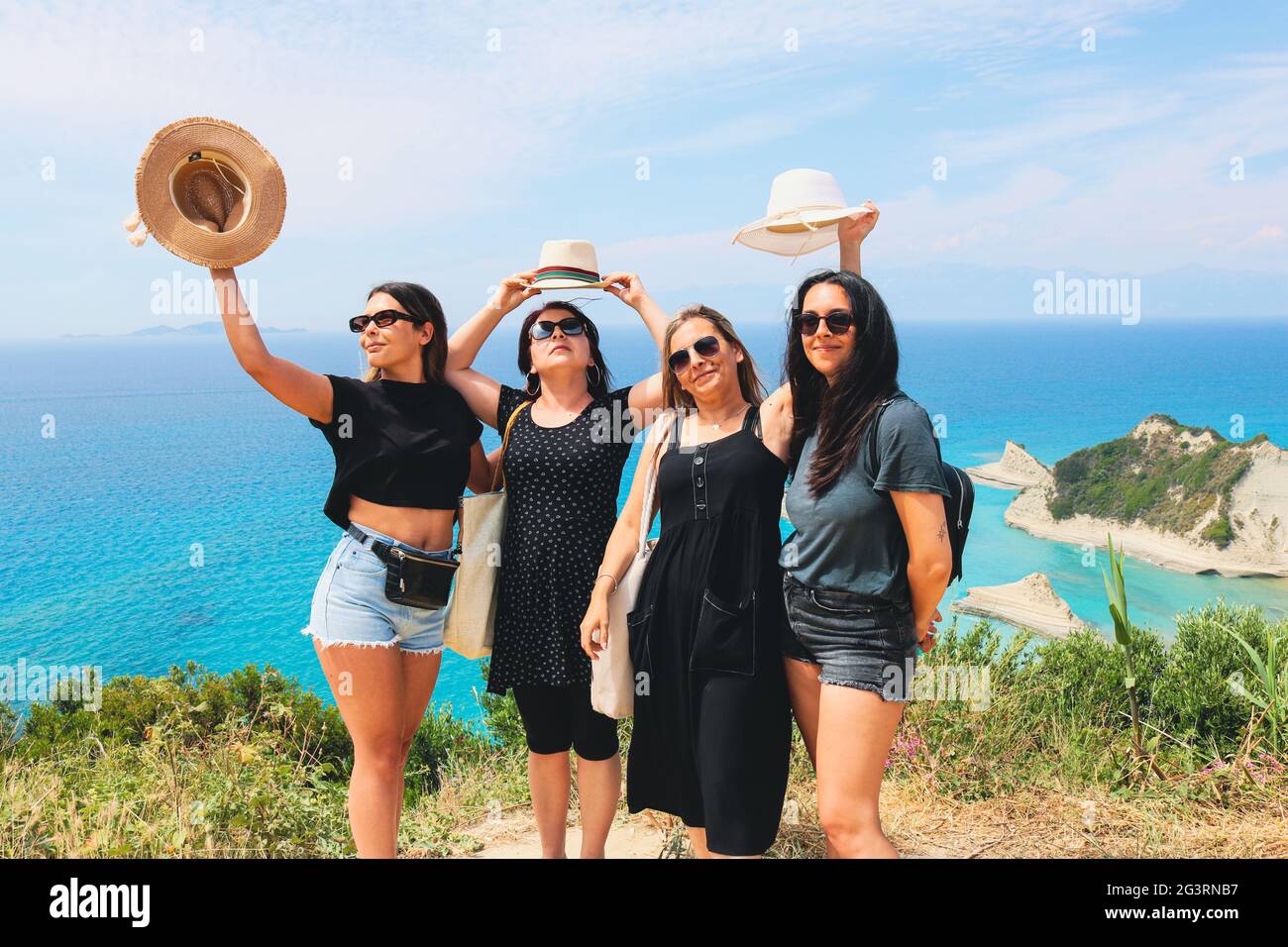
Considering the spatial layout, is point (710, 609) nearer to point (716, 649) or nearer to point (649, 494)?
point (716, 649)

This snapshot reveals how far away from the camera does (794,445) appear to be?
323 centimetres

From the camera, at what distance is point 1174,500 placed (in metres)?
52.8

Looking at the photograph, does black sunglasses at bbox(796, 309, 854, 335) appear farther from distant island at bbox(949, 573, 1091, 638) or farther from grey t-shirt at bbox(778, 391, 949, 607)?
distant island at bbox(949, 573, 1091, 638)

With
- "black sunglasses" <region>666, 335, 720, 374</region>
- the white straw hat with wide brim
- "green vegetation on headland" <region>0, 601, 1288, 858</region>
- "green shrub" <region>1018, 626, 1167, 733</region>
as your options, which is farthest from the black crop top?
"green shrub" <region>1018, 626, 1167, 733</region>

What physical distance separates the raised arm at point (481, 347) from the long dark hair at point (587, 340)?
146mm

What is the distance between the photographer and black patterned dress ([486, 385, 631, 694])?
367 cm

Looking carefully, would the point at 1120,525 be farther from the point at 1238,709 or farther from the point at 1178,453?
the point at 1238,709

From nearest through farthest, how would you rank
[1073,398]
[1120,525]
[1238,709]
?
[1238,709] → [1120,525] → [1073,398]

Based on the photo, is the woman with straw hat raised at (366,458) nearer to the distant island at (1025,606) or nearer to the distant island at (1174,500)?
the distant island at (1025,606)

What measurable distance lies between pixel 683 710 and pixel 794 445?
3.46ft

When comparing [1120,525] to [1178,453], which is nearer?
[1120,525]

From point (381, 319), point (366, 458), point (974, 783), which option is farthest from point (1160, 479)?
point (366, 458)

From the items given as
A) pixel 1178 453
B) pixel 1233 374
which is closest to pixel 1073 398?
pixel 1233 374

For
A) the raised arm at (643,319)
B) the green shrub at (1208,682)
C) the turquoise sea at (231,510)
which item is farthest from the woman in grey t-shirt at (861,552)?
the green shrub at (1208,682)
